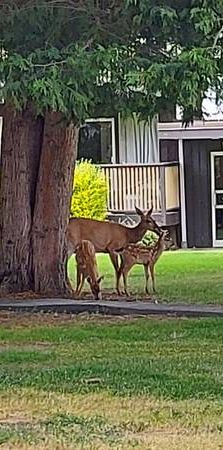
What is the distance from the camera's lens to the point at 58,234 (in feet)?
55.5

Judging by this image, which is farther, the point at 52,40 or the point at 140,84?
the point at 52,40

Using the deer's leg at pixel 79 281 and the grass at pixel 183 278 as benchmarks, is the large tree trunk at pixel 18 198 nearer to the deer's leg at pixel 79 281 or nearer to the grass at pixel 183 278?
the deer's leg at pixel 79 281

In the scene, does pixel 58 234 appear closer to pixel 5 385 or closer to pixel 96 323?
pixel 96 323

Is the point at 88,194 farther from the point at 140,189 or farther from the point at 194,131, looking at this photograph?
the point at 194,131

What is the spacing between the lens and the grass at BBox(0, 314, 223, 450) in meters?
7.38

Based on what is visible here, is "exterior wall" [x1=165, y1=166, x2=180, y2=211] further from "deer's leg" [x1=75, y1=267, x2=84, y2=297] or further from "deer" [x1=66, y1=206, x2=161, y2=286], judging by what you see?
"deer's leg" [x1=75, y1=267, x2=84, y2=297]

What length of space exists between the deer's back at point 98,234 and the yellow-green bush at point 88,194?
33.7 ft

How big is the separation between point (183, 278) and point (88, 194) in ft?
28.2

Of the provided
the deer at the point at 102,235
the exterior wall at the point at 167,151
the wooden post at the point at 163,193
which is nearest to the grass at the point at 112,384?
the deer at the point at 102,235

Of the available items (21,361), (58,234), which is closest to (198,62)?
(21,361)

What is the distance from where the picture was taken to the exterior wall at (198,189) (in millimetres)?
30672

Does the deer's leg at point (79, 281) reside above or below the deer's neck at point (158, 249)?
below

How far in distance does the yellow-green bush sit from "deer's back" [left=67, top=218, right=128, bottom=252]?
10.3 m

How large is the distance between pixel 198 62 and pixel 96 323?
4376mm
